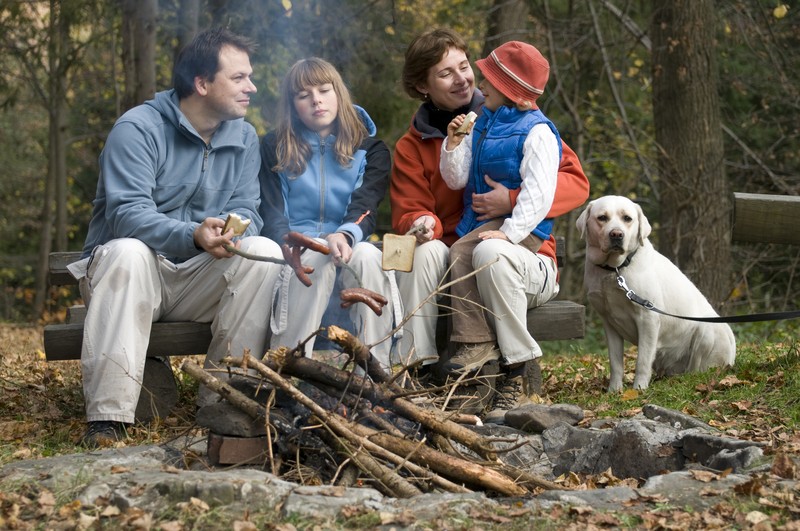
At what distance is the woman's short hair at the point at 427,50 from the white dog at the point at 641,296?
1.24m

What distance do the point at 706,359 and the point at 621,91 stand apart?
32.0ft

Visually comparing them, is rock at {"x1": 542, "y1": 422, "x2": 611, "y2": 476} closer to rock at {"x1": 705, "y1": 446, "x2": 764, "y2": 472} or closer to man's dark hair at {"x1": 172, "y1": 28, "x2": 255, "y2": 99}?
rock at {"x1": 705, "y1": 446, "x2": 764, "y2": 472}

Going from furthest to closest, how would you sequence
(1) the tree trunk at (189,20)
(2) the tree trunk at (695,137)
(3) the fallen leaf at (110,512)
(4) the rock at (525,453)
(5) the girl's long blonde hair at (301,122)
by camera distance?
(2) the tree trunk at (695,137) → (1) the tree trunk at (189,20) → (5) the girl's long blonde hair at (301,122) → (4) the rock at (525,453) → (3) the fallen leaf at (110,512)

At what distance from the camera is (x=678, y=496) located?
361 centimetres

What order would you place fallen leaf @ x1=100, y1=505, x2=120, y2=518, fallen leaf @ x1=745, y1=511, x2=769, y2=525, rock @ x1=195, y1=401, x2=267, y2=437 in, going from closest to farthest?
fallen leaf @ x1=745, y1=511, x2=769, y2=525, fallen leaf @ x1=100, y1=505, x2=120, y2=518, rock @ x1=195, y1=401, x2=267, y2=437

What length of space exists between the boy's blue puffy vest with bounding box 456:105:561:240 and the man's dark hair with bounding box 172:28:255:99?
1419 millimetres

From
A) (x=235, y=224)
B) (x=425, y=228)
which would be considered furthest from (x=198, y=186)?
(x=425, y=228)

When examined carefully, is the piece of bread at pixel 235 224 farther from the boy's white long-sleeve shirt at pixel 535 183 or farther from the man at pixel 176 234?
the boy's white long-sleeve shirt at pixel 535 183

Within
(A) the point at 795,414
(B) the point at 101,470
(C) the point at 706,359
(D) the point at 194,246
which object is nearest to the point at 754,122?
(C) the point at 706,359

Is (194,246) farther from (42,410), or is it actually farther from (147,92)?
(147,92)

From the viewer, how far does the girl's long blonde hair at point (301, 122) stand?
17.9 ft

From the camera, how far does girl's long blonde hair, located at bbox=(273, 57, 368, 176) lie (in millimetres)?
5449

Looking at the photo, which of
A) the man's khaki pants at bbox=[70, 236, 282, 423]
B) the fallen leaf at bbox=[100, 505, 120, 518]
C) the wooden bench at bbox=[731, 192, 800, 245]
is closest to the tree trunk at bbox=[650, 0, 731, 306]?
the wooden bench at bbox=[731, 192, 800, 245]

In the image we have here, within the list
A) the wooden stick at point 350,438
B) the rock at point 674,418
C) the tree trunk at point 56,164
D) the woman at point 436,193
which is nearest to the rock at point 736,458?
the rock at point 674,418
